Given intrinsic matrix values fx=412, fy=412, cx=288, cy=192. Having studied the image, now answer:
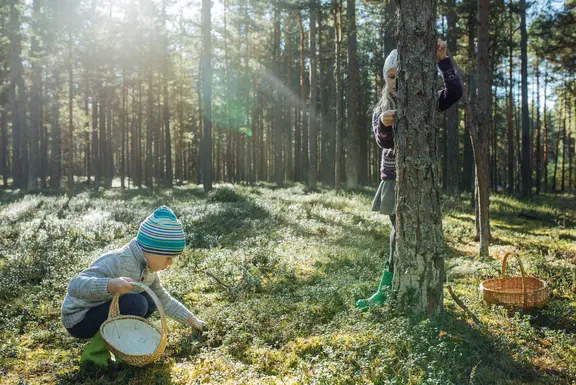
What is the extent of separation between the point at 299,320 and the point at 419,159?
2.08m

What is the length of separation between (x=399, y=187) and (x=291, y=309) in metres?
1.97

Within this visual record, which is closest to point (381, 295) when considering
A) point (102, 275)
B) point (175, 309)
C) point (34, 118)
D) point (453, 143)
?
point (175, 309)

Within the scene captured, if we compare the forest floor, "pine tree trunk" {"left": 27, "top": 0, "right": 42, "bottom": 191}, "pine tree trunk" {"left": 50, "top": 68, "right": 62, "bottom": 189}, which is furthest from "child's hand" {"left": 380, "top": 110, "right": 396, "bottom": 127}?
"pine tree trunk" {"left": 50, "top": 68, "right": 62, "bottom": 189}

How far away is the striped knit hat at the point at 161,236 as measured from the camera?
3.64 meters

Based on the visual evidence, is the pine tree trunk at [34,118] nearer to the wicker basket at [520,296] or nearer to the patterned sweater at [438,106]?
the patterned sweater at [438,106]

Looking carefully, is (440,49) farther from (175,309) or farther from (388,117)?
(175,309)

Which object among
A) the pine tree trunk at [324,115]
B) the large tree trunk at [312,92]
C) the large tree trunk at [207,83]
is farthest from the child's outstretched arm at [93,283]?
the pine tree trunk at [324,115]

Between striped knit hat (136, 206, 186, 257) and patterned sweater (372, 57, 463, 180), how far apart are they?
2.36m

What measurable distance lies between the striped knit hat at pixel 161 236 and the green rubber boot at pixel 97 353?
0.95 meters

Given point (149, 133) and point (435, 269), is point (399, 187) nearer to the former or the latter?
point (435, 269)

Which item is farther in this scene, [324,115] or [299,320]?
[324,115]

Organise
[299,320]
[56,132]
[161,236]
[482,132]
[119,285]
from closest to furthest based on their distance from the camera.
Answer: [119,285]
[161,236]
[299,320]
[482,132]
[56,132]

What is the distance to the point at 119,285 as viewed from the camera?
338 cm

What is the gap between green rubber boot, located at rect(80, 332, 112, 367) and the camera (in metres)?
3.67
